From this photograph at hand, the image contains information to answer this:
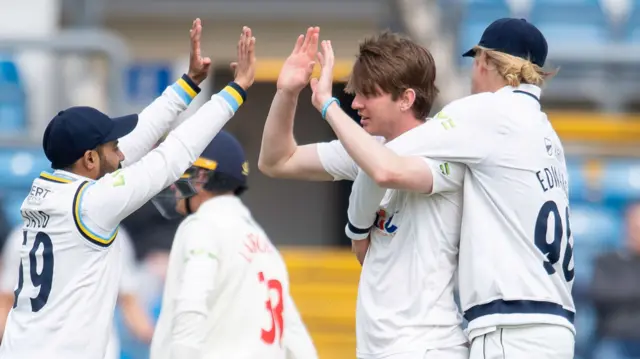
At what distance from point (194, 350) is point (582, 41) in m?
7.31

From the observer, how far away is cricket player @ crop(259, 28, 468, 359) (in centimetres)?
370

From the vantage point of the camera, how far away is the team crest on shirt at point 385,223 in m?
3.81

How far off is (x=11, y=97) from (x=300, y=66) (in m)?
6.65

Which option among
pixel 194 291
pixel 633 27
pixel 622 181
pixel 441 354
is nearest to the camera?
pixel 441 354

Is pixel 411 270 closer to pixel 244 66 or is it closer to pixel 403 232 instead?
pixel 403 232

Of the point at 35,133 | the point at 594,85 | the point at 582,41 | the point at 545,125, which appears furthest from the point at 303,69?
the point at 582,41

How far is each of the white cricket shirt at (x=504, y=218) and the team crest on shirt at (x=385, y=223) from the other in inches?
9.0

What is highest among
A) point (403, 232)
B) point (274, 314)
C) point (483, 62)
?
point (483, 62)

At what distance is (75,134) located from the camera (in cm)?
412

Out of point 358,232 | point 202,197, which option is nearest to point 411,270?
point 358,232

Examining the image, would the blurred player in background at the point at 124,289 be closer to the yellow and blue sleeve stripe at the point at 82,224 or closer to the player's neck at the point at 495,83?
the yellow and blue sleeve stripe at the point at 82,224

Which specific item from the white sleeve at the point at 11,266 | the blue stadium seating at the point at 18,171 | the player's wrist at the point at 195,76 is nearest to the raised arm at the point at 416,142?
the player's wrist at the point at 195,76

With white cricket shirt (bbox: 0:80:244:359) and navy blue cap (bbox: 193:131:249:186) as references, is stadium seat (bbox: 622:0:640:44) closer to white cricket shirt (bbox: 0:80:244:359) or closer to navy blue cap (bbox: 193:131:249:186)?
navy blue cap (bbox: 193:131:249:186)

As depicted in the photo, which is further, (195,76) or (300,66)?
(195,76)
